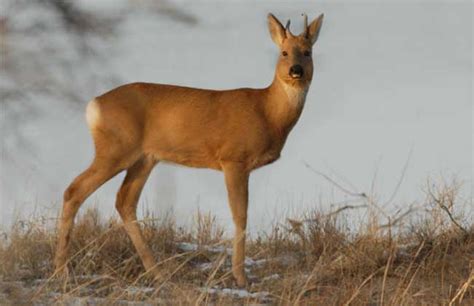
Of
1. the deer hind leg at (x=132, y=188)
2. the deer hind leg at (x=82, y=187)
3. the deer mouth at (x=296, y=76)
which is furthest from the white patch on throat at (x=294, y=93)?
the deer hind leg at (x=82, y=187)

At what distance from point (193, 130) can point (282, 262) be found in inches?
56.6

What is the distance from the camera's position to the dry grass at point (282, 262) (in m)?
6.44

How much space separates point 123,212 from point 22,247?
100cm

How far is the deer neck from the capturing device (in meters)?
8.06

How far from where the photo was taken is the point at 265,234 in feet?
28.8

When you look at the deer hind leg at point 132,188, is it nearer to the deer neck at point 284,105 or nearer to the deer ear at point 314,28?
the deer neck at point 284,105

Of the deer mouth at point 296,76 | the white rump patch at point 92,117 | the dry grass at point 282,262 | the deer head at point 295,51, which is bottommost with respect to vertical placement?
the dry grass at point 282,262

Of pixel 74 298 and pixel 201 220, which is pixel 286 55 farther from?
pixel 74 298

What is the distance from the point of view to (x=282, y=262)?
26.7 ft

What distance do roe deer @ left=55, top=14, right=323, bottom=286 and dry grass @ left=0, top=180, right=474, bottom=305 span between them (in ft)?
1.24

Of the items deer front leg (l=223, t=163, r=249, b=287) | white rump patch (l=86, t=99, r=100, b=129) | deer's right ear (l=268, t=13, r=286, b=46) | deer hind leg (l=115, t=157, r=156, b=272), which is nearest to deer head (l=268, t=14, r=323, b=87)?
deer's right ear (l=268, t=13, r=286, b=46)

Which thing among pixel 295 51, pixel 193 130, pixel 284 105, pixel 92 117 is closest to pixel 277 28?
pixel 295 51

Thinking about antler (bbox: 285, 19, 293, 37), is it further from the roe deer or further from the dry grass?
the dry grass

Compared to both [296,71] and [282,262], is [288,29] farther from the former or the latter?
[282,262]
